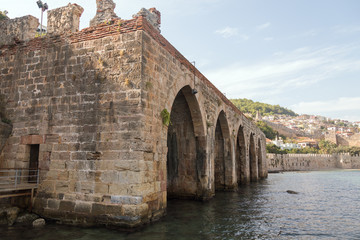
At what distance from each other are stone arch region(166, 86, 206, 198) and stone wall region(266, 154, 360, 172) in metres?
38.5

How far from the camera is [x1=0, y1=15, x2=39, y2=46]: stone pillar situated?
8305 mm

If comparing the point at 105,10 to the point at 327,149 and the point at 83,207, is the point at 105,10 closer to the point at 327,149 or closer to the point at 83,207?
the point at 83,207

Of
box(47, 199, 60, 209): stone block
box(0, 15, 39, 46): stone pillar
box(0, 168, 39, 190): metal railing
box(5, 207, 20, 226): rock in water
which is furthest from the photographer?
box(0, 15, 39, 46): stone pillar

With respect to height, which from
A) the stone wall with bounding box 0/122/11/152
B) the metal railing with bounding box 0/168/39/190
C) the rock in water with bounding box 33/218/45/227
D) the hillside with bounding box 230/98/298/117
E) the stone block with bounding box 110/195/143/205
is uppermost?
the hillside with bounding box 230/98/298/117

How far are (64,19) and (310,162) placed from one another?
197ft

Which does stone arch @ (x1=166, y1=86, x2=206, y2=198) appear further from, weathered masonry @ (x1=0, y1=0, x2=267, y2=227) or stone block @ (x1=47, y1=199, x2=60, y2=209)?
stone block @ (x1=47, y1=199, x2=60, y2=209)

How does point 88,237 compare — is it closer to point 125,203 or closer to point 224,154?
point 125,203

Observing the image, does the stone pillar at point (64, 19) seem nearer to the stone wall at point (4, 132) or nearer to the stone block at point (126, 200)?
the stone wall at point (4, 132)

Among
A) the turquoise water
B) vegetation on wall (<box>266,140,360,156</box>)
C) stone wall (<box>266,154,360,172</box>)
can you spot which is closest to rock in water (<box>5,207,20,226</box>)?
the turquoise water

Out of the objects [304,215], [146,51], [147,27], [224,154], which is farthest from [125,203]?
[224,154]

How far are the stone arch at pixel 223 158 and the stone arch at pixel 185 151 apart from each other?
3.50 metres

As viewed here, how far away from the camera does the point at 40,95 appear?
7637 millimetres

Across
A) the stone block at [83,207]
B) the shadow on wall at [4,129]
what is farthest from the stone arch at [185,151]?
the shadow on wall at [4,129]

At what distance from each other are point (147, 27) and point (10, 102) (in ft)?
15.1
